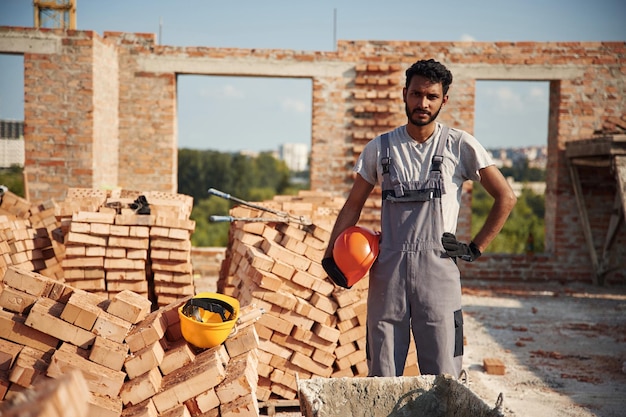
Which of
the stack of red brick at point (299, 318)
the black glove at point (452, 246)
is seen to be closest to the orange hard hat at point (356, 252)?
the black glove at point (452, 246)

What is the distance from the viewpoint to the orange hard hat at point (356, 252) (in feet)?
10.5

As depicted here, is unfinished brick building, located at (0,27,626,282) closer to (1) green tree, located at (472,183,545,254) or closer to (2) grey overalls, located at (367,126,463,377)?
(2) grey overalls, located at (367,126,463,377)

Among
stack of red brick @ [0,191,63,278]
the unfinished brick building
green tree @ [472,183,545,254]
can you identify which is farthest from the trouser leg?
green tree @ [472,183,545,254]

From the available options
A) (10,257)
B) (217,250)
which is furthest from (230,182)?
(10,257)

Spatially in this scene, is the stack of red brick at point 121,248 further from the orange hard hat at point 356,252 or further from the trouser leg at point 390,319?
the trouser leg at point 390,319

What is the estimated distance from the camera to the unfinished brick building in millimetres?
10383

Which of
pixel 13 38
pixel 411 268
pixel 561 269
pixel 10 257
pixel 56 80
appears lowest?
pixel 561 269

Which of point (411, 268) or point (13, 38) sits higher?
point (13, 38)

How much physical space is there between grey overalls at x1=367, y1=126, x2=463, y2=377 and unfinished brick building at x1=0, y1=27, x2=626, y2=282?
7187 millimetres

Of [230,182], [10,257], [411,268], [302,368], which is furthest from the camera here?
[230,182]

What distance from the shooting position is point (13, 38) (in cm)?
958

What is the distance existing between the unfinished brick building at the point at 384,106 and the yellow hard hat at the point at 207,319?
655cm

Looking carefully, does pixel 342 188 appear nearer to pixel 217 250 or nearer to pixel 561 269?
pixel 217 250

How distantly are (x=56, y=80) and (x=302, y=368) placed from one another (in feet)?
23.1
